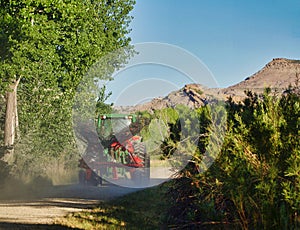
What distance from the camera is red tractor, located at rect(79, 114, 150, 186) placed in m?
21.1

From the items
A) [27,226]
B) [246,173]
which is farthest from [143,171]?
[246,173]

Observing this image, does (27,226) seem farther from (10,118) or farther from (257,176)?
(10,118)

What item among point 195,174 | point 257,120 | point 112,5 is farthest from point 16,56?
point 257,120

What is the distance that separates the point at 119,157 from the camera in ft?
70.6

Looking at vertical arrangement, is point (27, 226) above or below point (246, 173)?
below

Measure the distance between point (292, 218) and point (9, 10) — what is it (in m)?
13.9

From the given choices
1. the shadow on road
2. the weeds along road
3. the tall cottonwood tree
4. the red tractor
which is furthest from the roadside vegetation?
the red tractor

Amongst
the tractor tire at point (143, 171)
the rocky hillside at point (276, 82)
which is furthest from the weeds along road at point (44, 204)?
the rocky hillside at point (276, 82)

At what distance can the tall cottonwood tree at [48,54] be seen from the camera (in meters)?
20.3

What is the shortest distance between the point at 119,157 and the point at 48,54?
6.21 m

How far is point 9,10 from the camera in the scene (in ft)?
60.0

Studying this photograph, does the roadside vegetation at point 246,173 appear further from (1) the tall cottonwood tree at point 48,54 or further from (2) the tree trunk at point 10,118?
(2) the tree trunk at point 10,118

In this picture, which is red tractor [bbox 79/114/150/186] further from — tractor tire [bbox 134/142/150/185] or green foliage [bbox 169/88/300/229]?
green foliage [bbox 169/88/300/229]

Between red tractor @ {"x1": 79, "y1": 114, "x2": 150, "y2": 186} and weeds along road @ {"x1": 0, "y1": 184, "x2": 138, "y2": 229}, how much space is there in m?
0.62
